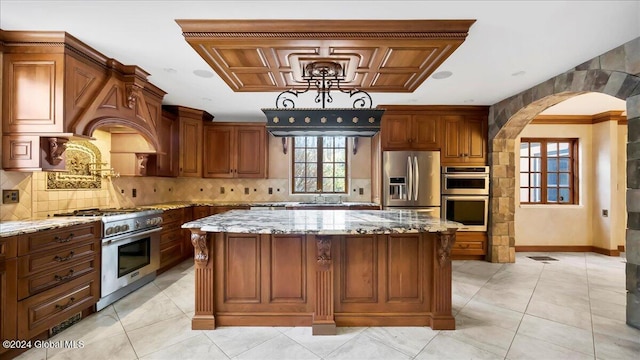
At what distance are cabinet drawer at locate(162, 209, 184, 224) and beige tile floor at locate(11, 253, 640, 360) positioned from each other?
1.04 meters

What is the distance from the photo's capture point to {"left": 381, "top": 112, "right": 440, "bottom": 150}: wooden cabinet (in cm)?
452

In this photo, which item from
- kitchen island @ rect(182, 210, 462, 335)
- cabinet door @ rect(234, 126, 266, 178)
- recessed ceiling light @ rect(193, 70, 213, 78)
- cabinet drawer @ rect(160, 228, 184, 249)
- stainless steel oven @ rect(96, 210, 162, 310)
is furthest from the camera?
cabinet door @ rect(234, 126, 266, 178)

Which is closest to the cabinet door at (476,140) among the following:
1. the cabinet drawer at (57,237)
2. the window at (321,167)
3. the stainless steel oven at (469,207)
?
the stainless steel oven at (469,207)

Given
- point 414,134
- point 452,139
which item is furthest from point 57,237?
point 452,139

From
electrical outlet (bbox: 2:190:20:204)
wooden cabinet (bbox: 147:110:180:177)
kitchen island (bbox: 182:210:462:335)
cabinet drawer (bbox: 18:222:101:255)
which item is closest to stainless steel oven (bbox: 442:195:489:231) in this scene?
kitchen island (bbox: 182:210:462:335)

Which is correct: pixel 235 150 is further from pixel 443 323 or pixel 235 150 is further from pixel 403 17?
pixel 443 323

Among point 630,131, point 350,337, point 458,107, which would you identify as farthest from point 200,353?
point 458,107

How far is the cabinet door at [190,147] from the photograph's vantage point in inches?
184

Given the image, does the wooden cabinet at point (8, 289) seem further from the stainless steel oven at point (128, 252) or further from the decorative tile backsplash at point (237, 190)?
the decorative tile backsplash at point (237, 190)

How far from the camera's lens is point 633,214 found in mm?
2441

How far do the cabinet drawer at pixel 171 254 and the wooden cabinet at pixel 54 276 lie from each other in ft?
3.89

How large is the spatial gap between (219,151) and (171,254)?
6.42 feet

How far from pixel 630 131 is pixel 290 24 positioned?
3.15 metres

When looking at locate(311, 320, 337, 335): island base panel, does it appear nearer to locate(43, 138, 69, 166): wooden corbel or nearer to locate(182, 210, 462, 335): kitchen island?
locate(182, 210, 462, 335): kitchen island
